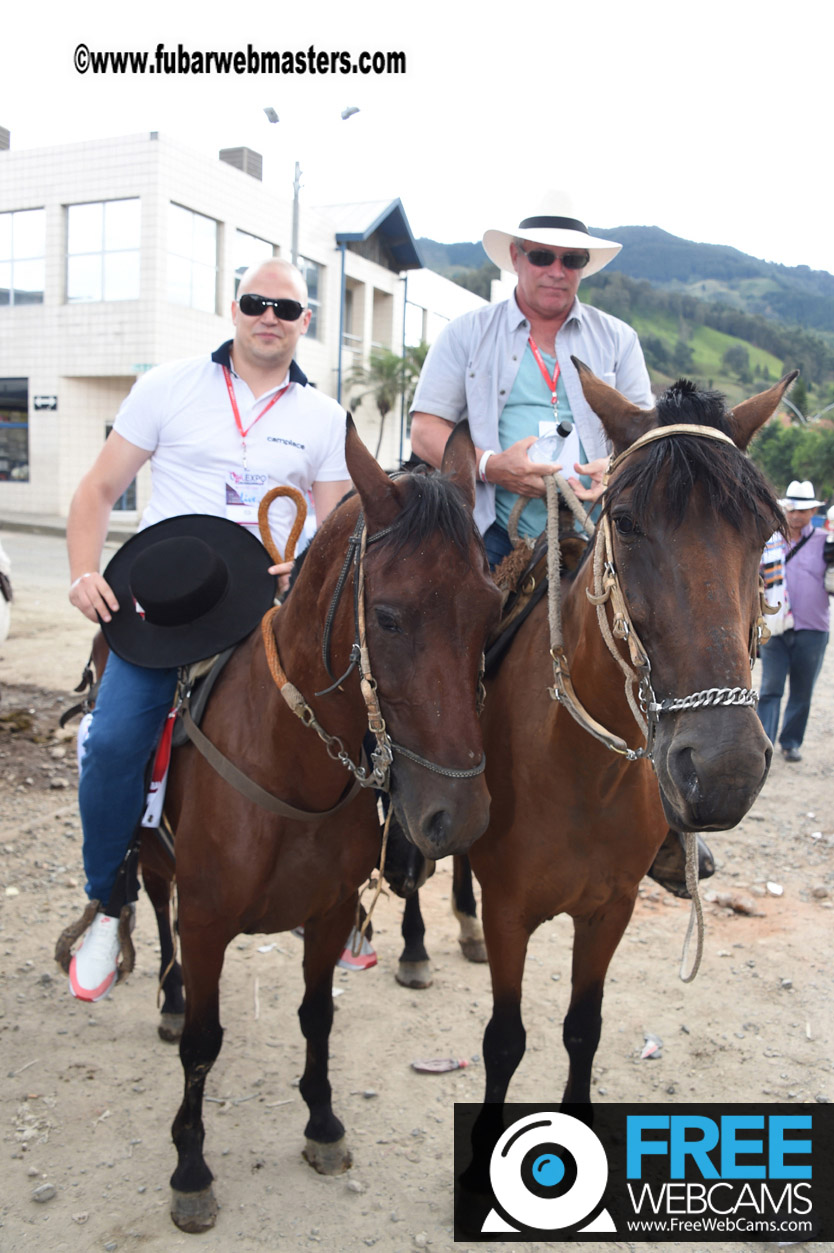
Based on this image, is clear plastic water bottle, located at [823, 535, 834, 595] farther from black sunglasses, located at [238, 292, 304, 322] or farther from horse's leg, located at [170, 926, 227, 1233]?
horse's leg, located at [170, 926, 227, 1233]

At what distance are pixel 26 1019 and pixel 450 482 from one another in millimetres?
3221

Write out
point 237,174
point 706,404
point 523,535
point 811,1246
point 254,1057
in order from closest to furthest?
point 706,404
point 811,1246
point 523,535
point 254,1057
point 237,174

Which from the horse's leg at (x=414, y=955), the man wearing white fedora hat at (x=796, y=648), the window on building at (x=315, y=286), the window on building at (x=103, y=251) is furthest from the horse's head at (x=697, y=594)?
the window on building at (x=315, y=286)

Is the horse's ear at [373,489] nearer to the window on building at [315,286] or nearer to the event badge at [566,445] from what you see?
the event badge at [566,445]

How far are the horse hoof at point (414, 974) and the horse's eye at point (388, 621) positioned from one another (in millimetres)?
2823

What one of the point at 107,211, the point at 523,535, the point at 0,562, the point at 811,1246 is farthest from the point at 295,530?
the point at 107,211

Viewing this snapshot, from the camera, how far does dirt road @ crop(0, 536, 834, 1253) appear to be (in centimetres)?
292

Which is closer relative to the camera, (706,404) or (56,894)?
(706,404)

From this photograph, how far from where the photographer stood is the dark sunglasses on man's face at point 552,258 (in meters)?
3.41

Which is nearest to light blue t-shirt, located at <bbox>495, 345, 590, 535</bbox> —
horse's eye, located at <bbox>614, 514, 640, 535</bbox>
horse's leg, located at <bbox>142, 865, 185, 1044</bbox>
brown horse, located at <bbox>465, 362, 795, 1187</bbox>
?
brown horse, located at <bbox>465, 362, 795, 1187</bbox>

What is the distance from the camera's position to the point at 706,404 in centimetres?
221

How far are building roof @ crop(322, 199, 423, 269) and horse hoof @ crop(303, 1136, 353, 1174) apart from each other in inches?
1290

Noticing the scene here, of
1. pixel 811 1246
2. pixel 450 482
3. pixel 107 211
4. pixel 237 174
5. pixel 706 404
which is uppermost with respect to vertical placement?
pixel 237 174

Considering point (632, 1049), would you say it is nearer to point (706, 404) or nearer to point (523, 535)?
point (523, 535)
